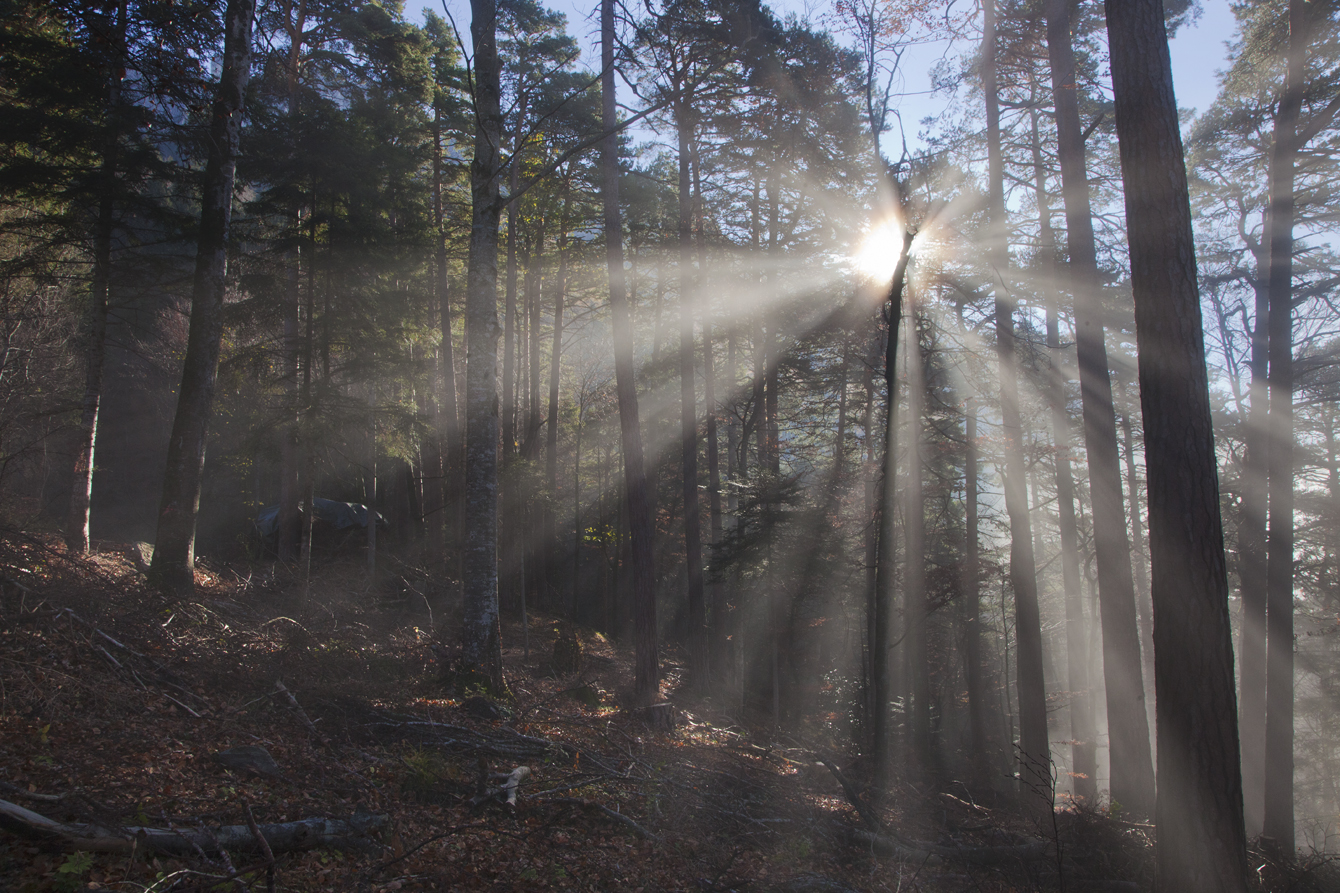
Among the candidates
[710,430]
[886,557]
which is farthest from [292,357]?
[886,557]

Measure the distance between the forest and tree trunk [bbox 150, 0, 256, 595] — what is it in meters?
0.06

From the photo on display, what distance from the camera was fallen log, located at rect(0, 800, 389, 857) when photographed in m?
3.28

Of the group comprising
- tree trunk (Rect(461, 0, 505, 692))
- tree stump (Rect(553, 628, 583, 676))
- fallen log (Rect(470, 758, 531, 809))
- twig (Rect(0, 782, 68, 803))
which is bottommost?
tree stump (Rect(553, 628, 583, 676))

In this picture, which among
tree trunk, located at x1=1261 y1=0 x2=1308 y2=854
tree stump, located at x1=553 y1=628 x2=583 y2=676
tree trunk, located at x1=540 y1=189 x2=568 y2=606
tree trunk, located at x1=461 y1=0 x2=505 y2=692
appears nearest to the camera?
tree trunk, located at x1=461 y1=0 x2=505 y2=692

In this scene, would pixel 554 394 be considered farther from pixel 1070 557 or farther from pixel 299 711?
pixel 1070 557

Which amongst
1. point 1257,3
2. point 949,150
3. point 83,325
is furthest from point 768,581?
point 83,325

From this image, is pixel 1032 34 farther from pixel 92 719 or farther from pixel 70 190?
pixel 70 190

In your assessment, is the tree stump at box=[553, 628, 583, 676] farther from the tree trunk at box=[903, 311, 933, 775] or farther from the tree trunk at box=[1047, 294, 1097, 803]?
the tree trunk at box=[1047, 294, 1097, 803]

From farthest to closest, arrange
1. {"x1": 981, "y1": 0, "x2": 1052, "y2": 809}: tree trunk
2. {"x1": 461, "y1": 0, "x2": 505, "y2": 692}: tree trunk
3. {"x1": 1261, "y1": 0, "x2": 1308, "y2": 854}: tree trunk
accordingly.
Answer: {"x1": 981, "y1": 0, "x2": 1052, "y2": 809}: tree trunk < {"x1": 1261, "y1": 0, "x2": 1308, "y2": 854}: tree trunk < {"x1": 461, "y1": 0, "x2": 505, "y2": 692}: tree trunk

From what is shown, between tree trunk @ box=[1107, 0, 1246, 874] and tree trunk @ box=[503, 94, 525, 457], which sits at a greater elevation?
tree trunk @ box=[503, 94, 525, 457]

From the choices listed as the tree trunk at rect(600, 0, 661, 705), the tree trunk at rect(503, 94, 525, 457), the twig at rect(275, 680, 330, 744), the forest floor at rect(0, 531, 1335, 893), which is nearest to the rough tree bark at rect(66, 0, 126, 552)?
the forest floor at rect(0, 531, 1335, 893)

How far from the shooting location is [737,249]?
15.7 m

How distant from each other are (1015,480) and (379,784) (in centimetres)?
1099

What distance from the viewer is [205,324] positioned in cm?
928
